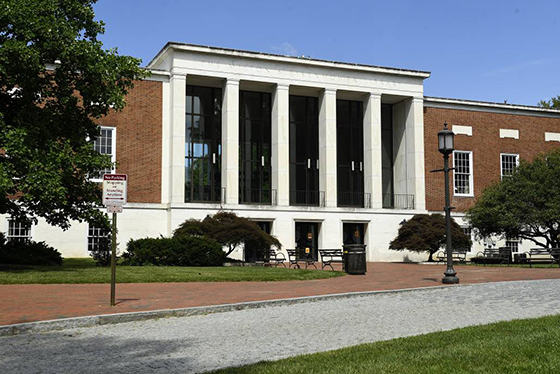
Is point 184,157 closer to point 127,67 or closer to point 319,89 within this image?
point 319,89

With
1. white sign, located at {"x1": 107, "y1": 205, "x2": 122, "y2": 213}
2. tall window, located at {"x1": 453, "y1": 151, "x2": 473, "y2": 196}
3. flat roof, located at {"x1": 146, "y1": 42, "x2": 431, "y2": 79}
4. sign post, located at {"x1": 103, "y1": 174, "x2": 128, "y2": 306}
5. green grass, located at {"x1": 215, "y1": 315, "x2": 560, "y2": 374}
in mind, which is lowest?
green grass, located at {"x1": 215, "y1": 315, "x2": 560, "y2": 374}

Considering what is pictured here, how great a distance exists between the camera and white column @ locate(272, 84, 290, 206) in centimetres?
3672

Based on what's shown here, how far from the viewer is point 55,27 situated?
64.1 ft

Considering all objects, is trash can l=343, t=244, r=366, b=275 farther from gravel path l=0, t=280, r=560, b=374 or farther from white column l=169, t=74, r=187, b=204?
white column l=169, t=74, r=187, b=204

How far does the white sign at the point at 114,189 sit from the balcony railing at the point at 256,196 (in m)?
24.9

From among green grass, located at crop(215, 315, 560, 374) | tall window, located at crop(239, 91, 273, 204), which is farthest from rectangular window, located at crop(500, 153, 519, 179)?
green grass, located at crop(215, 315, 560, 374)

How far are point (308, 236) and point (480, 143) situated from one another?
46.3 feet

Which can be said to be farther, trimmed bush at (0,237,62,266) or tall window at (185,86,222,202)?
tall window at (185,86,222,202)

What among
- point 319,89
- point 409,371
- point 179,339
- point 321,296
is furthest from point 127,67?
point 319,89

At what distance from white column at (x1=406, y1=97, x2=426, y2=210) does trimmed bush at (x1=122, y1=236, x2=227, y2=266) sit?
17690 mm

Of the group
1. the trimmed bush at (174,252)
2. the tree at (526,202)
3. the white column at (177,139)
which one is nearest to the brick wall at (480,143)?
the tree at (526,202)

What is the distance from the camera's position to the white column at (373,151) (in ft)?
128

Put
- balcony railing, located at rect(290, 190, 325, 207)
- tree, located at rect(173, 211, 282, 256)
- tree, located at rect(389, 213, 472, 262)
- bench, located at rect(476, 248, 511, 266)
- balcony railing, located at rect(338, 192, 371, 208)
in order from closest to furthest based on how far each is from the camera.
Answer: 1. tree, located at rect(173, 211, 282, 256)
2. bench, located at rect(476, 248, 511, 266)
3. tree, located at rect(389, 213, 472, 262)
4. balcony railing, located at rect(290, 190, 325, 207)
5. balcony railing, located at rect(338, 192, 371, 208)

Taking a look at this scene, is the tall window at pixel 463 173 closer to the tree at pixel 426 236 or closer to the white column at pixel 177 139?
the tree at pixel 426 236
